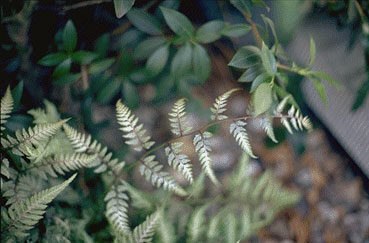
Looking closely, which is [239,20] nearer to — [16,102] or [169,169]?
[169,169]

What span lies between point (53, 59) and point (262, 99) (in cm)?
55

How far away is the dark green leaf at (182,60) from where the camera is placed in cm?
94

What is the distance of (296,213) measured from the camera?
54.4 inches

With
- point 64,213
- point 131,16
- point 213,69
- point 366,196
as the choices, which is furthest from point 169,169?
point 366,196

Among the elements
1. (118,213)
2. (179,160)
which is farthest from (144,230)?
(179,160)

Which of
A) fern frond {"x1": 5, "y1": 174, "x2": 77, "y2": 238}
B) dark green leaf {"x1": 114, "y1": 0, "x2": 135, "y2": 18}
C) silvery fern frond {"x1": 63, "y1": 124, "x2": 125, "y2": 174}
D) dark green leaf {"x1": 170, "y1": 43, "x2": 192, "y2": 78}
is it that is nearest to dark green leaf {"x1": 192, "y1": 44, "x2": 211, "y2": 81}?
dark green leaf {"x1": 170, "y1": 43, "x2": 192, "y2": 78}

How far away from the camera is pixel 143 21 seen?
945 mm

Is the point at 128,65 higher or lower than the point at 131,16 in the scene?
lower

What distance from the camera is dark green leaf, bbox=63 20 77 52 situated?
2.98 feet

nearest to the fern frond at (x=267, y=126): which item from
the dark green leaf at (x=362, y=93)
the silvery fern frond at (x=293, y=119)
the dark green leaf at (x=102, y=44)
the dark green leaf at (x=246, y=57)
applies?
the silvery fern frond at (x=293, y=119)

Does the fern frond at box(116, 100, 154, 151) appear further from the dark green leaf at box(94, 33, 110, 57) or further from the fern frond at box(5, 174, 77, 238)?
the dark green leaf at box(94, 33, 110, 57)

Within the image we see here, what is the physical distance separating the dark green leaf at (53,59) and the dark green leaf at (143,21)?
0.64ft

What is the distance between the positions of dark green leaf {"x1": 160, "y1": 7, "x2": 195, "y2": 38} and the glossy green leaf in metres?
0.28

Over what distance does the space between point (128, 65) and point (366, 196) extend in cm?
104
